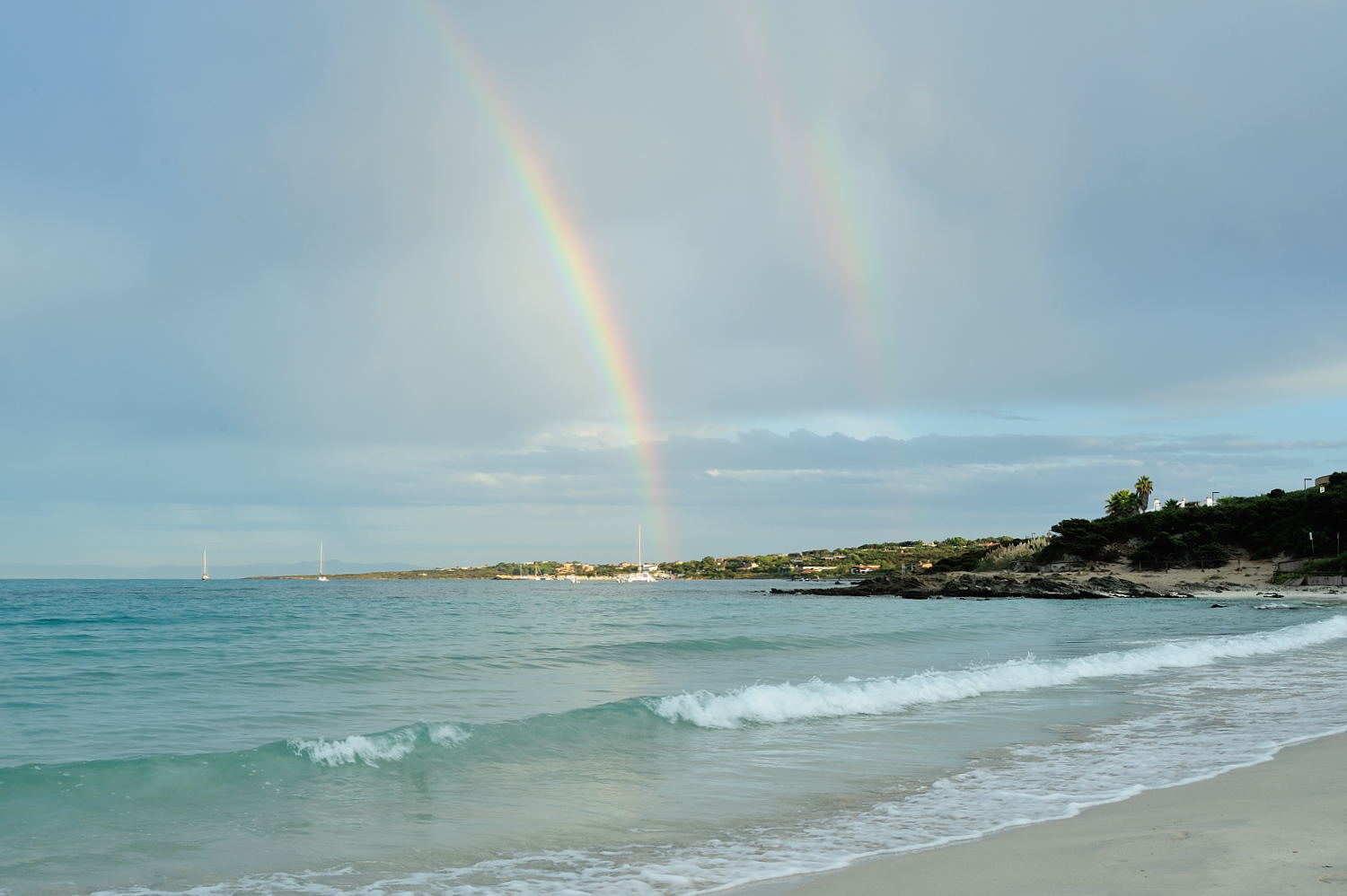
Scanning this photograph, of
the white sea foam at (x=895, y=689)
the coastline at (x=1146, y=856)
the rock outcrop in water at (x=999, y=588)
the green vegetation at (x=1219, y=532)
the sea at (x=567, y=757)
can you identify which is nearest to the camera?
the coastline at (x=1146, y=856)

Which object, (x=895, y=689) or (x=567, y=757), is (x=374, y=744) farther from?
(x=895, y=689)

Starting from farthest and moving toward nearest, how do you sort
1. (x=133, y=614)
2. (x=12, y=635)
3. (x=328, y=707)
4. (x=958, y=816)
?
1. (x=133, y=614)
2. (x=12, y=635)
3. (x=328, y=707)
4. (x=958, y=816)

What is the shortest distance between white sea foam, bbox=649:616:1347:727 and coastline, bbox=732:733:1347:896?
6.95 meters

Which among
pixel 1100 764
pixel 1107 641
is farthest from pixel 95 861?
pixel 1107 641

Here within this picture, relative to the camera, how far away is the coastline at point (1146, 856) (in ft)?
18.0

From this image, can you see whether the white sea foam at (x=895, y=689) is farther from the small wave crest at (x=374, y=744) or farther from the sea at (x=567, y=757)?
the small wave crest at (x=374, y=744)

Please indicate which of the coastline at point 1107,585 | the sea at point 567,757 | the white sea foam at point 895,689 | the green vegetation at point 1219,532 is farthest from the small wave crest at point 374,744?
the green vegetation at point 1219,532

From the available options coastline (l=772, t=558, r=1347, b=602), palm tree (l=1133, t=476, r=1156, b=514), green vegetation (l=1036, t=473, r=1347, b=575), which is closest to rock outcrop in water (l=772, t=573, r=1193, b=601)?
coastline (l=772, t=558, r=1347, b=602)

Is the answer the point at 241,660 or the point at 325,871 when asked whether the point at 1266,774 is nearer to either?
the point at 325,871

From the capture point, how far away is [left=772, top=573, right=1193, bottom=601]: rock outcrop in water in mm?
86750

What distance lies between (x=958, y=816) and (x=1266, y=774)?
11.8 ft

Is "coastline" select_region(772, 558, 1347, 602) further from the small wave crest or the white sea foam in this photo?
the small wave crest

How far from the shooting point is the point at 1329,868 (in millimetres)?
5492

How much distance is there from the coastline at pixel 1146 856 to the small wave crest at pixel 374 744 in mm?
6234
